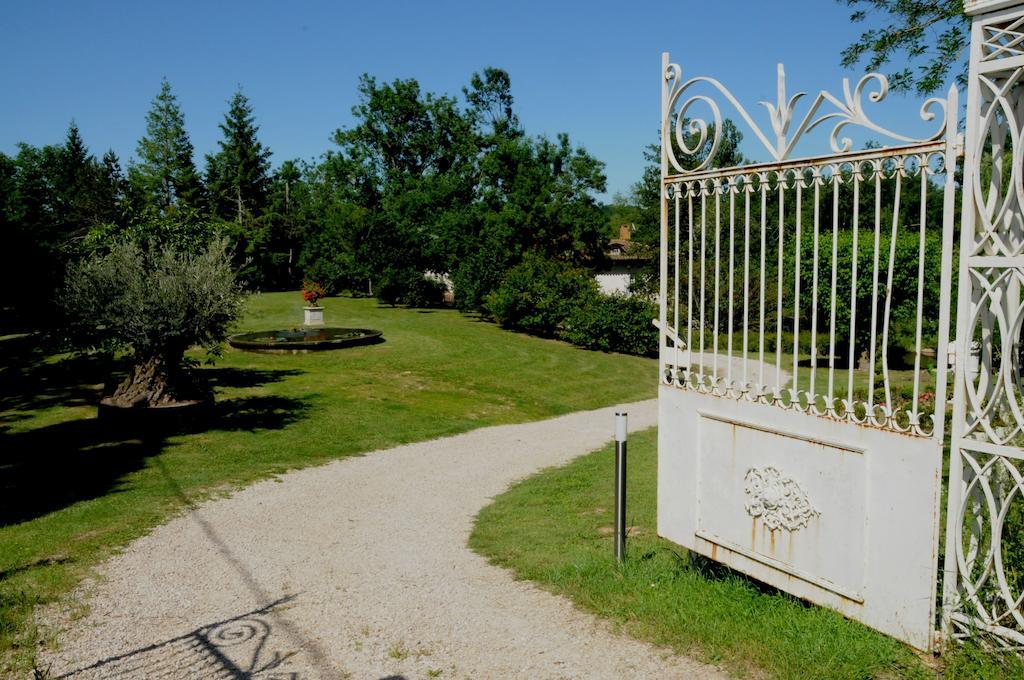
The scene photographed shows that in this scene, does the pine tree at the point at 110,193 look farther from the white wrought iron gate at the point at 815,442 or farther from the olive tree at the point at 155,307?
the white wrought iron gate at the point at 815,442

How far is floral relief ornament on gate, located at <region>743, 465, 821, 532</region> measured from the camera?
4.33 m

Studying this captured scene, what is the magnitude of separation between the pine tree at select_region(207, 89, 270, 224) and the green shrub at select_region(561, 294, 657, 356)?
112ft

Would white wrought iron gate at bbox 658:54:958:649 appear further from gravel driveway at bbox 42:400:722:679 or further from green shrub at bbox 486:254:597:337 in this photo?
green shrub at bbox 486:254:597:337

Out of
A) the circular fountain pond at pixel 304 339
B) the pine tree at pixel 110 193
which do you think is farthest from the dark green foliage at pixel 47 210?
the circular fountain pond at pixel 304 339

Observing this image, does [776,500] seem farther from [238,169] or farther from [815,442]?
[238,169]

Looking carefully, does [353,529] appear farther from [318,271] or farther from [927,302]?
[318,271]

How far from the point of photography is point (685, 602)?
4.87 meters

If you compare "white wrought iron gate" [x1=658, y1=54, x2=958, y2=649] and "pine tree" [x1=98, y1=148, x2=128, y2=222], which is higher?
"pine tree" [x1=98, y1=148, x2=128, y2=222]

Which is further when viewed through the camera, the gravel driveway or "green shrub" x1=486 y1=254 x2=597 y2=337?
"green shrub" x1=486 y1=254 x2=597 y2=337

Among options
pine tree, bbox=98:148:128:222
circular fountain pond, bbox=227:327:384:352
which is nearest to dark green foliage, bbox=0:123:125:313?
pine tree, bbox=98:148:128:222

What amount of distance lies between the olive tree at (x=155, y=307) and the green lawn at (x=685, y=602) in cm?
635

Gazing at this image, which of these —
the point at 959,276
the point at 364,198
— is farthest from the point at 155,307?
the point at 364,198

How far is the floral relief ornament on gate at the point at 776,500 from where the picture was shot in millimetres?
4332

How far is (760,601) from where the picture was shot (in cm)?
476
